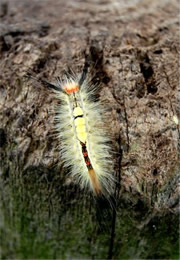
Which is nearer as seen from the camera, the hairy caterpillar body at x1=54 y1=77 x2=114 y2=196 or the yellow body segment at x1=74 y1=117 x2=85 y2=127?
the hairy caterpillar body at x1=54 y1=77 x2=114 y2=196

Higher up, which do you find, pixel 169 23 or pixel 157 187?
pixel 169 23

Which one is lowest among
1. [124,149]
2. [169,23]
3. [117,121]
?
[124,149]

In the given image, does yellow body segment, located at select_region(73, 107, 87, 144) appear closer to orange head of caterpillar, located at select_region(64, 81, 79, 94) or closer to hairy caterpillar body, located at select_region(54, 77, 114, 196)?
hairy caterpillar body, located at select_region(54, 77, 114, 196)

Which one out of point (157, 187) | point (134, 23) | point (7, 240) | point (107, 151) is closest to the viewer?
point (157, 187)

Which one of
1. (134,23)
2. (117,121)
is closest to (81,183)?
(117,121)

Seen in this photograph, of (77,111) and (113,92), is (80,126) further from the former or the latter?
(113,92)

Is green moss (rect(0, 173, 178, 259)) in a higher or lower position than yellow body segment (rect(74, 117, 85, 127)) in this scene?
lower

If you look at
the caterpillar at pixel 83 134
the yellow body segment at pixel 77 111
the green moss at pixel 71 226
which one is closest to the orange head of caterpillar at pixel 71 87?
the caterpillar at pixel 83 134

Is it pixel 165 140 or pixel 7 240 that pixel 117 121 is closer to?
pixel 165 140

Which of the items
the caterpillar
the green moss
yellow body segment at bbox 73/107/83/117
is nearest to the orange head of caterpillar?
the caterpillar
